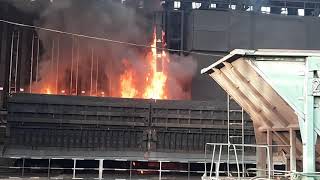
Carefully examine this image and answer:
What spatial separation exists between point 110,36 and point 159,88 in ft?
12.1

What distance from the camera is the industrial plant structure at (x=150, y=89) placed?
848 centimetres

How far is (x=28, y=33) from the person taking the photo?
22844 millimetres

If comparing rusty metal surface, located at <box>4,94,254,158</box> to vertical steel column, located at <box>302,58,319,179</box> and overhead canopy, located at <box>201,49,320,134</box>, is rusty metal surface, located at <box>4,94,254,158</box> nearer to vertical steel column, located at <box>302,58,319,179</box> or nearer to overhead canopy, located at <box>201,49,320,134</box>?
overhead canopy, located at <box>201,49,320,134</box>

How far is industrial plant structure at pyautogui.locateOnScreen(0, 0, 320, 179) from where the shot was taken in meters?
8.48

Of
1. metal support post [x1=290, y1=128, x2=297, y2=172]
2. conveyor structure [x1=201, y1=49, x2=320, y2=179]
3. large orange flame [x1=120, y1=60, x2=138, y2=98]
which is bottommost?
metal support post [x1=290, y1=128, x2=297, y2=172]

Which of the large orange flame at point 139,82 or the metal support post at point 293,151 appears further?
the large orange flame at point 139,82

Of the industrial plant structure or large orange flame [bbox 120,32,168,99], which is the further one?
large orange flame [bbox 120,32,168,99]

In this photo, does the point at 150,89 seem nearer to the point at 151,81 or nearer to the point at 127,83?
the point at 151,81

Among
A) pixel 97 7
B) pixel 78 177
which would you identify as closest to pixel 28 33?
pixel 97 7

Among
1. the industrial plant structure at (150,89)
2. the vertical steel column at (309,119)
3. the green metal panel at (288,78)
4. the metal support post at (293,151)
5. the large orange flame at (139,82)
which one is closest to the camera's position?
the vertical steel column at (309,119)

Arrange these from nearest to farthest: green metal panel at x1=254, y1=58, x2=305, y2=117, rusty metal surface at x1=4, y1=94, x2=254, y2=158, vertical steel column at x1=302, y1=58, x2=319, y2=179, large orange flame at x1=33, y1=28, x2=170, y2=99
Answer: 1. vertical steel column at x1=302, y1=58, x2=319, y2=179
2. green metal panel at x1=254, y1=58, x2=305, y2=117
3. rusty metal surface at x1=4, y1=94, x2=254, y2=158
4. large orange flame at x1=33, y1=28, x2=170, y2=99

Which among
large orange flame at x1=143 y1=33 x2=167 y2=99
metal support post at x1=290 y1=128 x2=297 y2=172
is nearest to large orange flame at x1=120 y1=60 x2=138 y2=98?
large orange flame at x1=143 y1=33 x2=167 y2=99

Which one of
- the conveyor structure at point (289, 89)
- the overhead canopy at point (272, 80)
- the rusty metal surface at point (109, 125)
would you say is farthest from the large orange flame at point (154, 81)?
the conveyor structure at point (289, 89)

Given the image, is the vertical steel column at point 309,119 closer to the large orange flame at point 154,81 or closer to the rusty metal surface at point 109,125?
the rusty metal surface at point 109,125
